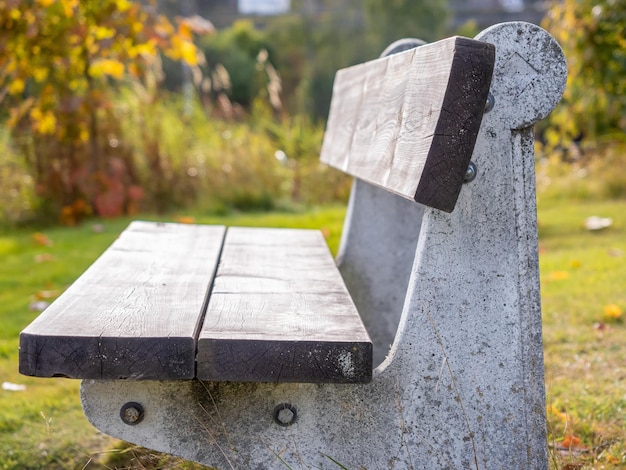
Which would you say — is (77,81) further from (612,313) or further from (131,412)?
(131,412)

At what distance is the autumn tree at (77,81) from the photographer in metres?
5.70

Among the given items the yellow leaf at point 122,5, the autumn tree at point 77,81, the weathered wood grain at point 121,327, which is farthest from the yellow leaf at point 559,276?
the yellow leaf at point 122,5

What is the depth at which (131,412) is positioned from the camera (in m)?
1.61

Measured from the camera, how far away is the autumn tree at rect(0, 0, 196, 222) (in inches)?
224

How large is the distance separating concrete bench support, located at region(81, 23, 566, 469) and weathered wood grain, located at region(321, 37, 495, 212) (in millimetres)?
104

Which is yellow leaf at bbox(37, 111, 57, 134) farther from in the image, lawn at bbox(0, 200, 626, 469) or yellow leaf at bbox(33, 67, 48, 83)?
lawn at bbox(0, 200, 626, 469)

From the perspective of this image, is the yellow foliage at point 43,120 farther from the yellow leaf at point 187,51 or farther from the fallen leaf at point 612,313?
the fallen leaf at point 612,313

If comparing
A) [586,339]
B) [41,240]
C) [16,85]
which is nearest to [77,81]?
[16,85]

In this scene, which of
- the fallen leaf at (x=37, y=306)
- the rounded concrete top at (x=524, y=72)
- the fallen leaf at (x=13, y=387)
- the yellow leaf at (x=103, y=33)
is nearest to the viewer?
the rounded concrete top at (x=524, y=72)

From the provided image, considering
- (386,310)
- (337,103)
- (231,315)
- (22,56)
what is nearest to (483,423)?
(231,315)

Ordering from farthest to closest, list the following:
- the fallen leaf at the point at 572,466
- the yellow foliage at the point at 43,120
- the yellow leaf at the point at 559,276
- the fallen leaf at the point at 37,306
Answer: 1. the yellow foliage at the point at 43,120
2. the yellow leaf at the point at 559,276
3. the fallen leaf at the point at 37,306
4. the fallen leaf at the point at 572,466

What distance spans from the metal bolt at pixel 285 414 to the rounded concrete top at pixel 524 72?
767 millimetres

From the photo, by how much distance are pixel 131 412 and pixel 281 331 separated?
0.37 meters

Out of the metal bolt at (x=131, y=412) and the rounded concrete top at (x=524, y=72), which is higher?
the rounded concrete top at (x=524, y=72)
